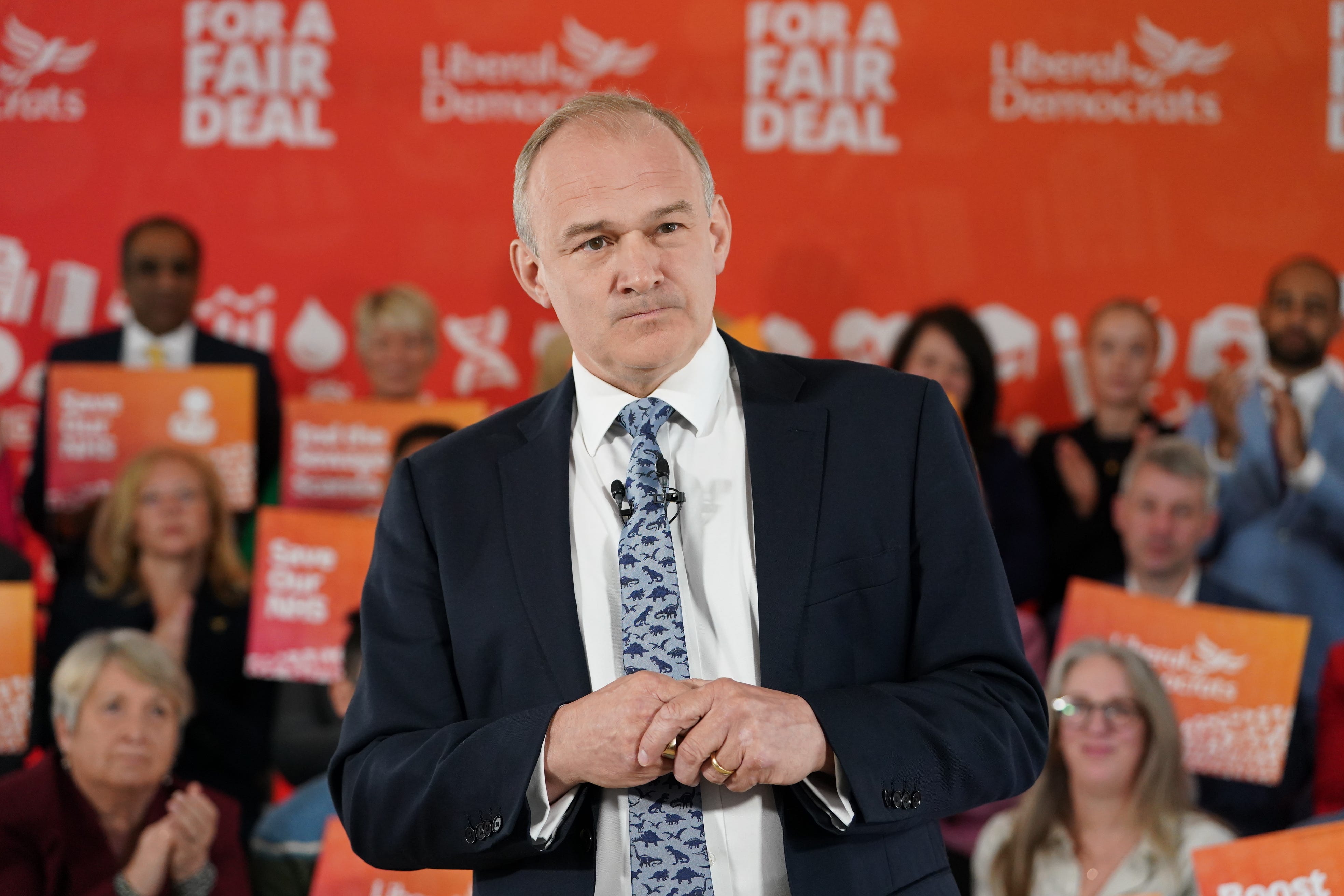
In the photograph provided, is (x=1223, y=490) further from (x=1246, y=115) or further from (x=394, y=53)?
(x=394, y=53)

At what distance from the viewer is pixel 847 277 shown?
17.5 feet

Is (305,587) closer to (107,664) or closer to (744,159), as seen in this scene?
(107,664)

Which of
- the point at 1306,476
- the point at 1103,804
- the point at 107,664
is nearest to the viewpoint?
the point at 1103,804

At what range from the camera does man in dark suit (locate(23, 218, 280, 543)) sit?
4922 mm

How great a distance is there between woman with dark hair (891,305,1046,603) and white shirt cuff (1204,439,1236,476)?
55 centimetres

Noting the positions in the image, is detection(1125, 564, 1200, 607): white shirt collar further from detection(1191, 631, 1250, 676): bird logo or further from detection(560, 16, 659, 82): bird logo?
detection(560, 16, 659, 82): bird logo

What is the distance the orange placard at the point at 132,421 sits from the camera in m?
4.53

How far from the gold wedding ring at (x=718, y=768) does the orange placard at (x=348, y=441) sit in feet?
10.6

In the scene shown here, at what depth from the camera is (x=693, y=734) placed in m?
1.38

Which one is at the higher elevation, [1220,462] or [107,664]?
[1220,462]

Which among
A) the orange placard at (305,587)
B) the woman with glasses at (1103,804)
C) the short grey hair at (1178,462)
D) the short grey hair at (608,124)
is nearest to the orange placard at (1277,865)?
the woman with glasses at (1103,804)

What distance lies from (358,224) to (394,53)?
631 mm

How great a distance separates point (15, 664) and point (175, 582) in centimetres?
63

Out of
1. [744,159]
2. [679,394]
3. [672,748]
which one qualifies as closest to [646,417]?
[679,394]
